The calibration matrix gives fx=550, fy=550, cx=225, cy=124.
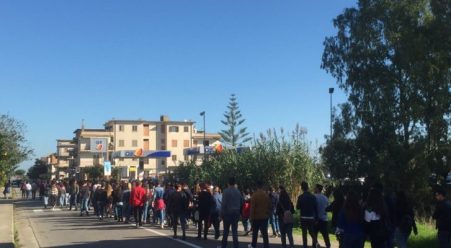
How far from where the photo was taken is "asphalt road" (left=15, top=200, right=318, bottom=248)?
15.6 meters

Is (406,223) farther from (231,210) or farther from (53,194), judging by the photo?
(53,194)

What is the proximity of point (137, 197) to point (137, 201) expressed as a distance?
15 cm

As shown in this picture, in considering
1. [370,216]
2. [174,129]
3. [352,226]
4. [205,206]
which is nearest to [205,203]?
[205,206]

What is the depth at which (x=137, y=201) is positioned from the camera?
20.7 meters

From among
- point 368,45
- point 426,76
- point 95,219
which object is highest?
point 368,45

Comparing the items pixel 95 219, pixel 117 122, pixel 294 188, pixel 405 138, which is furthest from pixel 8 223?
pixel 117 122

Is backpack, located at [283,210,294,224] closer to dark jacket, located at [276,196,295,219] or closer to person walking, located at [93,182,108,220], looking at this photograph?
dark jacket, located at [276,196,295,219]

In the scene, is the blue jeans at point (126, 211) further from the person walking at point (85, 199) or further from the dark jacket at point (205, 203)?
the dark jacket at point (205, 203)

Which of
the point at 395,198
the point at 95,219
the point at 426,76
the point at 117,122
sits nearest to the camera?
the point at 395,198

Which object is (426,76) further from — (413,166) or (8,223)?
(8,223)

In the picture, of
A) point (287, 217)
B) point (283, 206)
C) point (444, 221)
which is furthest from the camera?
point (283, 206)

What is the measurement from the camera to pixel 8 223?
21750 mm

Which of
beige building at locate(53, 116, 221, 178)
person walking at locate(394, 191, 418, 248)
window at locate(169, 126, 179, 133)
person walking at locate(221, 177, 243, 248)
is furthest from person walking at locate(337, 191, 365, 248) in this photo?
window at locate(169, 126, 179, 133)

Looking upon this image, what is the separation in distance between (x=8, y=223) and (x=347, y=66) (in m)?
25.8
